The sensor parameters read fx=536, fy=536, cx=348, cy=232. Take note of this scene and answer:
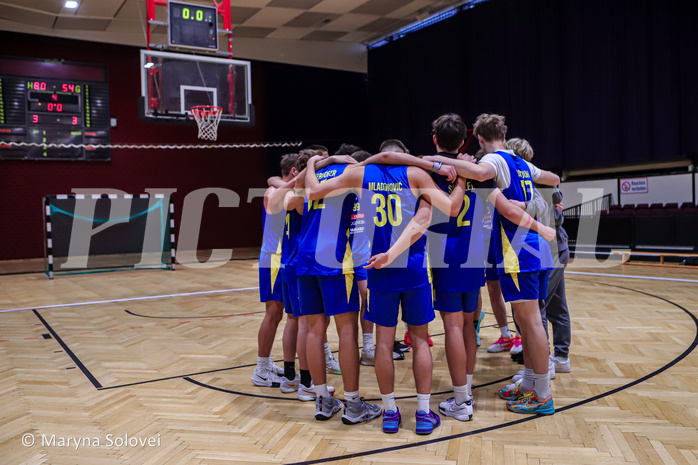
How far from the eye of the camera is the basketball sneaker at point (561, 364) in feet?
13.2

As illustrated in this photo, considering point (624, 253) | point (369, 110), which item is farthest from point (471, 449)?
point (369, 110)

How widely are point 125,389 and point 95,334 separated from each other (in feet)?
6.90

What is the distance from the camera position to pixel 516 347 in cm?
445

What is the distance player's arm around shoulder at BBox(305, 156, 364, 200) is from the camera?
2990mm

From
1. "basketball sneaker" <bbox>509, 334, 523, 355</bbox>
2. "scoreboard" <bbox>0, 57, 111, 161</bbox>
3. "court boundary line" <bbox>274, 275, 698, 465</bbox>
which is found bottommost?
"court boundary line" <bbox>274, 275, 698, 465</bbox>

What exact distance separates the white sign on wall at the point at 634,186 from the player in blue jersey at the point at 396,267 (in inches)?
464

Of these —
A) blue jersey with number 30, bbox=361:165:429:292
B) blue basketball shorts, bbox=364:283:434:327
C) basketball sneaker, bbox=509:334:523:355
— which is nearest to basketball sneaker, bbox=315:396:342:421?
blue basketball shorts, bbox=364:283:434:327

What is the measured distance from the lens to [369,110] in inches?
731

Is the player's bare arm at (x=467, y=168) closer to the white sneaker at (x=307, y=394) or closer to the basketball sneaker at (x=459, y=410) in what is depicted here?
the basketball sneaker at (x=459, y=410)

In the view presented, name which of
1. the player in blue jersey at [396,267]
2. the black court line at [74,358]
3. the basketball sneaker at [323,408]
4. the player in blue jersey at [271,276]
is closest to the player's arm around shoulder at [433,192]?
the player in blue jersey at [396,267]

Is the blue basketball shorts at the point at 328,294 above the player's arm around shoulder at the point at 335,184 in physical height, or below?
below

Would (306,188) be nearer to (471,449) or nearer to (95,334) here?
(471,449)

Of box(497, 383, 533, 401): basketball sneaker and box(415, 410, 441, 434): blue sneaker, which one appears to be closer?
box(415, 410, 441, 434): blue sneaker

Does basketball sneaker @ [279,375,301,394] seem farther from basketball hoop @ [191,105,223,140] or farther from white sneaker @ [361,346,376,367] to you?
basketball hoop @ [191,105,223,140]
